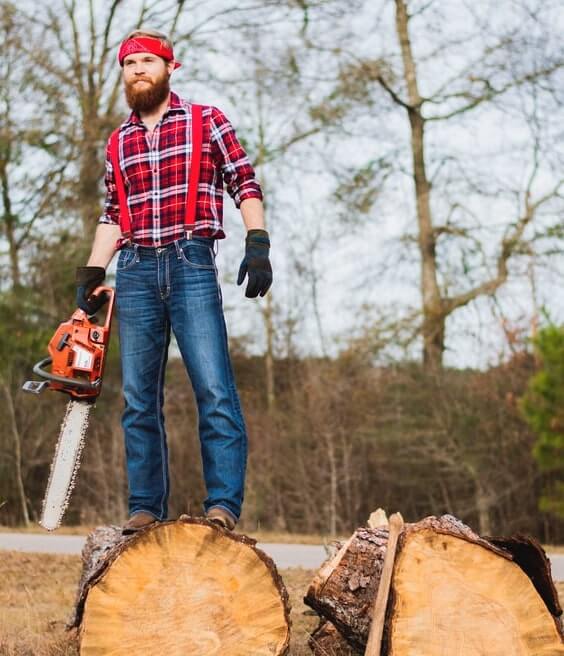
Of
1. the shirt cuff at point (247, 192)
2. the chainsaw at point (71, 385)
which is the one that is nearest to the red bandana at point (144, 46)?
the shirt cuff at point (247, 192)

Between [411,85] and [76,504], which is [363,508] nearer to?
[76,504]

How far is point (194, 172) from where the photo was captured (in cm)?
387

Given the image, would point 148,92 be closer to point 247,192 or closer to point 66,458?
point 247,192

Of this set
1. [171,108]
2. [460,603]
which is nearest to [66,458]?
[171,108]

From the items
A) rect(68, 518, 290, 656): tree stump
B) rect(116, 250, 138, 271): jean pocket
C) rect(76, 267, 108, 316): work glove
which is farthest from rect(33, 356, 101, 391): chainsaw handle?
rect(68, 518, 290, 656): tree stump

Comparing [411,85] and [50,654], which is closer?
[50,654]

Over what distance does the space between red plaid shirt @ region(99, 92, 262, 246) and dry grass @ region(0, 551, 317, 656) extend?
70.6 inches

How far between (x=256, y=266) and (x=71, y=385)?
895 mm

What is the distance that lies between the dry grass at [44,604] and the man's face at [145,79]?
2.29 meters

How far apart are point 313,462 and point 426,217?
204 inches

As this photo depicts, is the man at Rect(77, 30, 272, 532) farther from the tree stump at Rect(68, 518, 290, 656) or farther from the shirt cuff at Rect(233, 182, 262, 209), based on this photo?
the tree stump at Rect(68, 518, 290, 656)

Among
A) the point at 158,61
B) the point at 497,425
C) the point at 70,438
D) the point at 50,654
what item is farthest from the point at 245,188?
the point at 497,425

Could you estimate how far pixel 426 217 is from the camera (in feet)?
59.4

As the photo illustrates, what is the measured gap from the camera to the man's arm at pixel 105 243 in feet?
13.6
